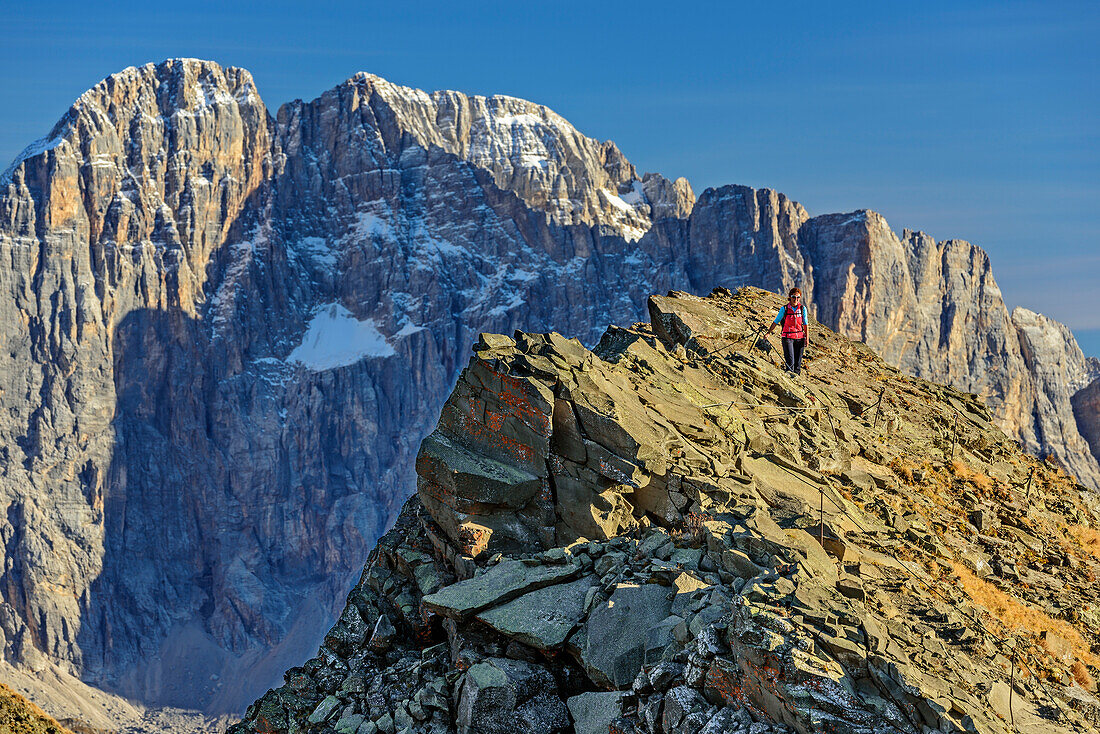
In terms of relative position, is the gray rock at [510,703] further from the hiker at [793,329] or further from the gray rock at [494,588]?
the hiker at [793,329]

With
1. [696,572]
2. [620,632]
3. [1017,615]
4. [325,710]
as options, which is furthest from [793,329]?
[325,710]

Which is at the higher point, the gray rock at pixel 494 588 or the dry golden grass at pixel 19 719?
the gray rock at pixel 494 588

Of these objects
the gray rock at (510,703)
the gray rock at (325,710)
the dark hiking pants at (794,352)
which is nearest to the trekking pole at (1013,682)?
the gray rock at (510,703)

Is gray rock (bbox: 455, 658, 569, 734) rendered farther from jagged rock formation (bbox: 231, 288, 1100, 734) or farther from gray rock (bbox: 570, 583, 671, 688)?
gray rock (bbox: 570, 583, 671, 688)

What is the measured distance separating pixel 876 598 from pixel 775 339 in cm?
1902

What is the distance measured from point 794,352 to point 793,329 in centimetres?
97

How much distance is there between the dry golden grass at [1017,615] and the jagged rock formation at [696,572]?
0.10m

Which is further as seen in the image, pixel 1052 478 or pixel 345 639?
pixel 1052 478

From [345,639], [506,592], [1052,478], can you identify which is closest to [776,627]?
[506,592]

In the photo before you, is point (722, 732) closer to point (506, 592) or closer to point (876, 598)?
point (876, 598)

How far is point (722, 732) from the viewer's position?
1442 centimetres

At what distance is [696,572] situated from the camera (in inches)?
698

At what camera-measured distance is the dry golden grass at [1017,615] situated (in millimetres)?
19203

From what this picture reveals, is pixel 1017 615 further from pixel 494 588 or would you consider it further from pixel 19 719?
pixel 19 719
